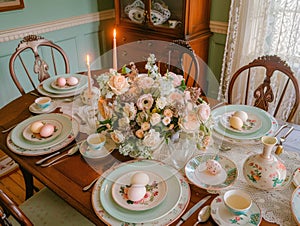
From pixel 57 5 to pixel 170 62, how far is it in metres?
1.08

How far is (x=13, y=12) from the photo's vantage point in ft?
7.45

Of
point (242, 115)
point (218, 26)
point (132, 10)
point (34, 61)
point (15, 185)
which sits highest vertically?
point (132, 10)

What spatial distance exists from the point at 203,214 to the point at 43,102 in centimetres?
102

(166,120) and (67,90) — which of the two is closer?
(166,120)

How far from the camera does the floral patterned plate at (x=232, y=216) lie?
90 centimetres

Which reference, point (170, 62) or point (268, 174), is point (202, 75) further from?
point (268, 174)

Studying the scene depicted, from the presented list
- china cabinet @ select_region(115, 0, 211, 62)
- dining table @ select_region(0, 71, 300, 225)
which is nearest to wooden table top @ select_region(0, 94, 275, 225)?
dining table @ select_region(0, 71, 300, 225)

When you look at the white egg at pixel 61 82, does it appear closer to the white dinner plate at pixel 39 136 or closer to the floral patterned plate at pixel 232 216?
the white dinner plate at pixel 39 136

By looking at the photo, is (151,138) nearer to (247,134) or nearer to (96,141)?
(96,141)

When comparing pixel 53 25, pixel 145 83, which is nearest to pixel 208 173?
pixel 145 83

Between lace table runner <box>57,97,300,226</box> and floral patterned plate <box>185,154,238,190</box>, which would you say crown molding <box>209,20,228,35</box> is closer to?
lace table runner <box>57,97,300,226</box>

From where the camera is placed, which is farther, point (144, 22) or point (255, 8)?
point (144, 22)

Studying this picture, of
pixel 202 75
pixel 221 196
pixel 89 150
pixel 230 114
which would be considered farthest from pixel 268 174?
pixel 202 75

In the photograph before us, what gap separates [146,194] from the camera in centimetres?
102
